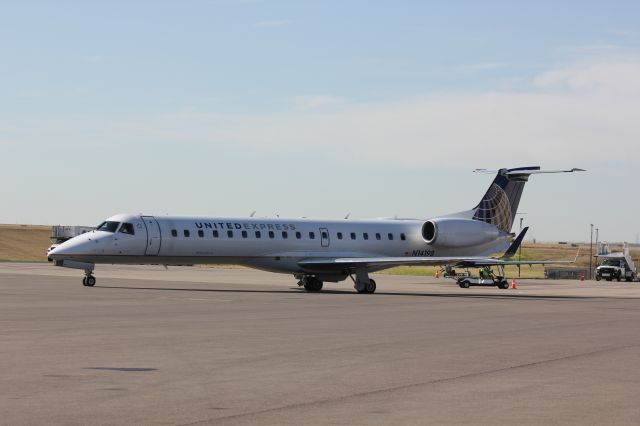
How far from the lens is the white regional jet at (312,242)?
40062 millimetres

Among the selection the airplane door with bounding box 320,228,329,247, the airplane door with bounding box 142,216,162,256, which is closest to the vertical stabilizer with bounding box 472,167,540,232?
the airplane door with bounding box 320,228,329,247

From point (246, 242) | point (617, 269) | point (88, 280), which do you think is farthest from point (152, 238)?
point (617, 269)

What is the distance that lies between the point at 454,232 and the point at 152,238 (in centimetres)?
1384

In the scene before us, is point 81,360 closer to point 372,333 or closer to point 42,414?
point 42,414

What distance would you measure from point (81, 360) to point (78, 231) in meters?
96.8

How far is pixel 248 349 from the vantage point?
16.6 metres

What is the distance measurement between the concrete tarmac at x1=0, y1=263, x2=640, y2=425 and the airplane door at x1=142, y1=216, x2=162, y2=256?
42.0ft

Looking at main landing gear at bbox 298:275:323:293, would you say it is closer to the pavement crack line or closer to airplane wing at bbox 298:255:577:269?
airplane wing at bbox 298:255:577:269

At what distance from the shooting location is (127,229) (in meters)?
40.0

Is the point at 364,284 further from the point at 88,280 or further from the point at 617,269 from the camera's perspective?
the point at 617,269

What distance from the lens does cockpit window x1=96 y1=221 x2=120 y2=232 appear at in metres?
40.1

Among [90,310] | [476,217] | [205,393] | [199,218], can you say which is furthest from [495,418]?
[476,217]

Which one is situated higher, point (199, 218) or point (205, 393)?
point (199, 218)

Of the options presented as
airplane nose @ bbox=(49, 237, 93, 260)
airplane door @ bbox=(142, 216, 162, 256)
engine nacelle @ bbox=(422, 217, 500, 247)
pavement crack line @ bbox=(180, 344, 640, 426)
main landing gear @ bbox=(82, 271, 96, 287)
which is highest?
engine nacelle @ bbox=(422, 217, 500, 247)
